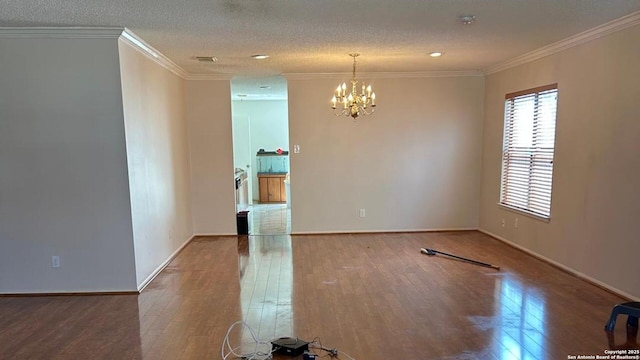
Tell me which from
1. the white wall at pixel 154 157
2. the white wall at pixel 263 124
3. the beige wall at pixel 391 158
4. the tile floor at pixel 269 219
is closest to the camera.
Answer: the white wall at pixel 154 157

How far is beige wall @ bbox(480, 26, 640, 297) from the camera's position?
335cm

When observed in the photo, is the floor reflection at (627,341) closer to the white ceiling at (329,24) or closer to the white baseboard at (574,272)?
the white baseboard at (574,272)

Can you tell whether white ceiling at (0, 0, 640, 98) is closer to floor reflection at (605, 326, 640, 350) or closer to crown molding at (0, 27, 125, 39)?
crown molding at (0, 27, 125, 39)

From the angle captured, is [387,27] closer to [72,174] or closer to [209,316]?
[209,316]

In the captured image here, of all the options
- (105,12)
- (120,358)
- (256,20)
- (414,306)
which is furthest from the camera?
(414,306)

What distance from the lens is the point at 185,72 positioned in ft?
18.1

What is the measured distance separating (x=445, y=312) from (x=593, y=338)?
3.40 feet

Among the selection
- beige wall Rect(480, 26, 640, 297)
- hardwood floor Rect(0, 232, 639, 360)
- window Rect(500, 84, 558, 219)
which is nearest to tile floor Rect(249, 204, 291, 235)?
hardwood floor Rect(0, 232, 639, 360)

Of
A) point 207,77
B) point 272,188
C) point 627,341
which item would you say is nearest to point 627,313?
point 627,341

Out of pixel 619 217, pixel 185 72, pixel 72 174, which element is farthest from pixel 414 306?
pixel 185 72

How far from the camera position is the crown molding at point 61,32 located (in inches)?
131

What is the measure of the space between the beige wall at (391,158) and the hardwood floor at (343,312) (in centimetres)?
134

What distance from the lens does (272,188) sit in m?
9.62

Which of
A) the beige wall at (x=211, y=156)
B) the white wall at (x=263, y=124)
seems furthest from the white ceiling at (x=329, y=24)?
the white wall at (x=263, y=124)
